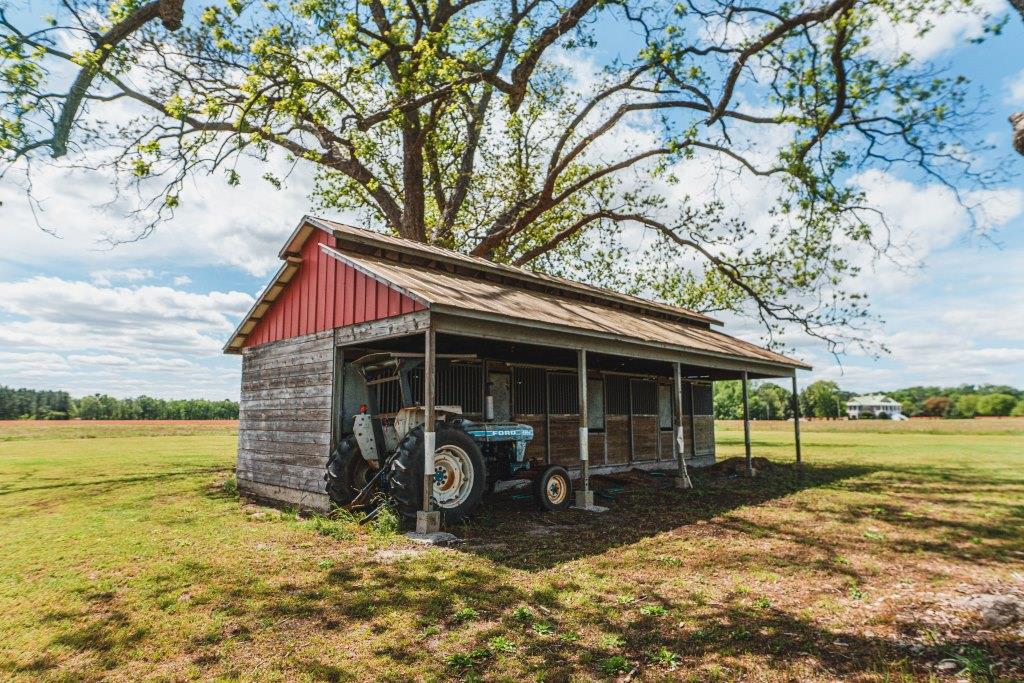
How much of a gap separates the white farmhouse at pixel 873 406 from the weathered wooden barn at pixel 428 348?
146 m

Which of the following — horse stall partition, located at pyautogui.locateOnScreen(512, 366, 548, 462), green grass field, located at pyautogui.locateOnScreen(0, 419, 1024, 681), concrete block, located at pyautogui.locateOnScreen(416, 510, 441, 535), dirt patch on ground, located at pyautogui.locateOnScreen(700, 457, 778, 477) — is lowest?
dirt patch on ground, located at pyautogui.locateOnScreen(700, 457, 778, 477)

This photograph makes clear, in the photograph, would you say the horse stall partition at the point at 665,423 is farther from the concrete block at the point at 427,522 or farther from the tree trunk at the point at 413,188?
the concrete block at the point at 427,522

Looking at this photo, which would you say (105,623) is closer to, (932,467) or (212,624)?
(212,624)

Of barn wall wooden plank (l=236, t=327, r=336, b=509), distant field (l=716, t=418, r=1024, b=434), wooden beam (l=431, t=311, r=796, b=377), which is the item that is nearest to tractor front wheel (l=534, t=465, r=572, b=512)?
wooden beam (l=431, t=311, r=796, b=377)

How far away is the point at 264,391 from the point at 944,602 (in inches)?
461

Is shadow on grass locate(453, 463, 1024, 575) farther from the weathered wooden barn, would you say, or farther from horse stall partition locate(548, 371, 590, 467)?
the weathered wooden barn

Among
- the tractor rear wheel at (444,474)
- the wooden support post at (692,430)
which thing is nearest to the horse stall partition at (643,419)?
the wooden support post at (692,430)

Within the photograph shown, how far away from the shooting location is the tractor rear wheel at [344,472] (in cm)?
963

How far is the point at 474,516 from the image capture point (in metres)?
9.46

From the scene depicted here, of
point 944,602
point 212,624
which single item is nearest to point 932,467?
point 944,602

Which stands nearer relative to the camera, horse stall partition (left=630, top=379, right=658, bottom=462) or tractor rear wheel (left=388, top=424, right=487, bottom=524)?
tractor rear wheel (left=388, top=424, right=487, bottom=524)

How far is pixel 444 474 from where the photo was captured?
29.1 ft

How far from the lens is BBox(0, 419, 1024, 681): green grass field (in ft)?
13.7

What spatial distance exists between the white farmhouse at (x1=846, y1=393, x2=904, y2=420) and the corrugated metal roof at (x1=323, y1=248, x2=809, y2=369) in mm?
146047
